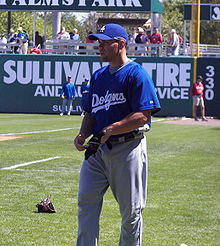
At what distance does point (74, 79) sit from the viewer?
39.5 metres

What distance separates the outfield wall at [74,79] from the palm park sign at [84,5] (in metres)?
2.71

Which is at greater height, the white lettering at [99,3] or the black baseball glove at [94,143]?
the white lettering at [99,3]

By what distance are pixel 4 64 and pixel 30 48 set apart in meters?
4.50

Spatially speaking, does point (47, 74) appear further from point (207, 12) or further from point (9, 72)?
point (207, 12)

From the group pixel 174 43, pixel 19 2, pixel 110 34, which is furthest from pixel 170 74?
pixel 110 34

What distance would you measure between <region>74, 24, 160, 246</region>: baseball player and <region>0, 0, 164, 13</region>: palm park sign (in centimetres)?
3344

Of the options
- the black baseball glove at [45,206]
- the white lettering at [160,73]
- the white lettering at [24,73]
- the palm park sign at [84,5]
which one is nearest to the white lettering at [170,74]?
the white lettering at [160,73]

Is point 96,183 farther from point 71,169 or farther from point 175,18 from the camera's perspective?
point 175,18

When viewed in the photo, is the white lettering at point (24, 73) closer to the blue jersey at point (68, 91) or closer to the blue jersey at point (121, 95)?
the blue jersey at point (68, 91)

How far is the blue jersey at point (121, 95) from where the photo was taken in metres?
6.29

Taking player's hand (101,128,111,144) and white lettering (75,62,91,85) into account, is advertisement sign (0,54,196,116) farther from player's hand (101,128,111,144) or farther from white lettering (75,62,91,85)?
player's hand (101,128,111,144)

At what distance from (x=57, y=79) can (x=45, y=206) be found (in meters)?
30.1

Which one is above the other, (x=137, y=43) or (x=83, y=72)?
(x=137, y=43)

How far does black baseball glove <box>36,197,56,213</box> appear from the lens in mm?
9773
